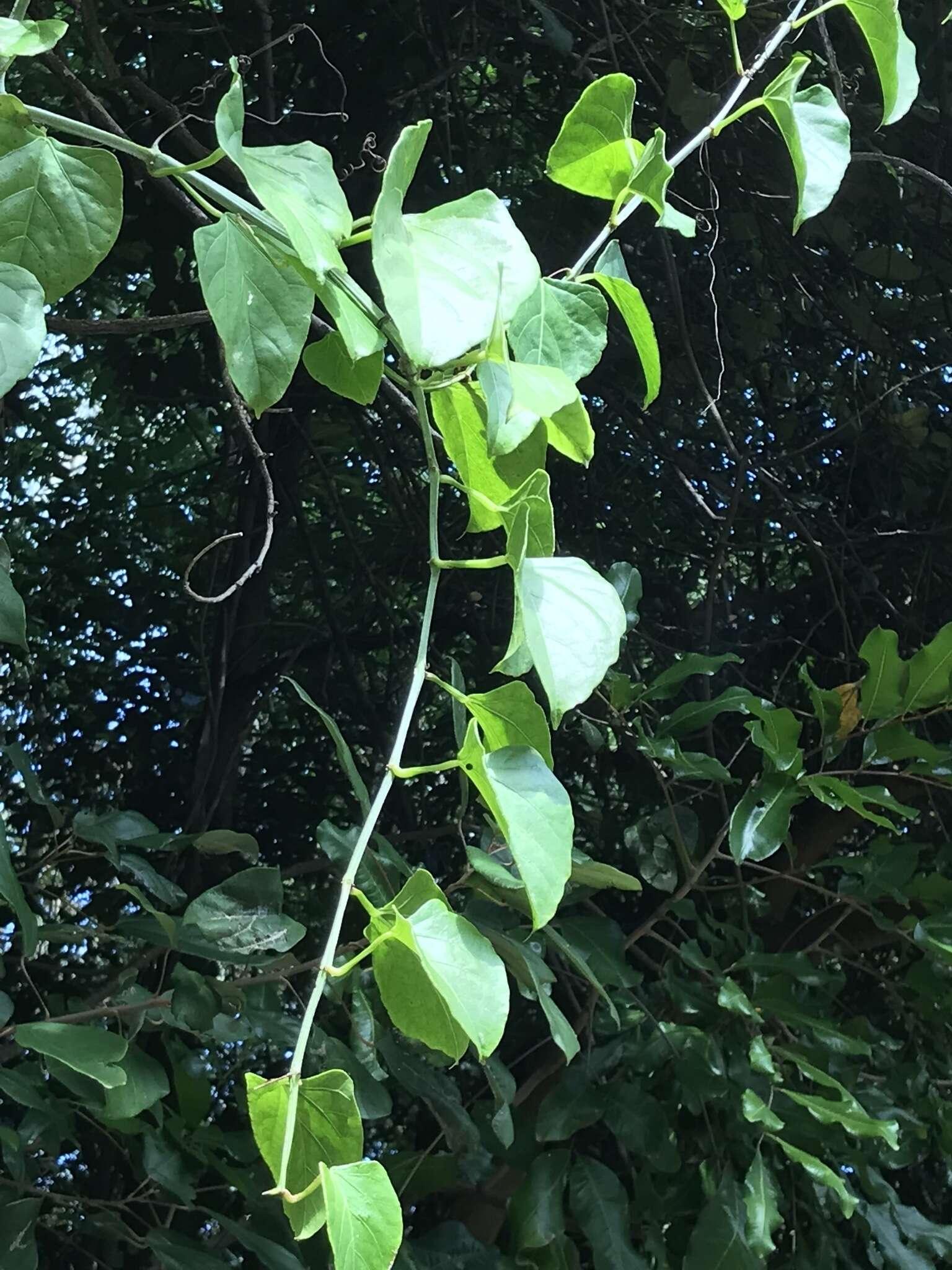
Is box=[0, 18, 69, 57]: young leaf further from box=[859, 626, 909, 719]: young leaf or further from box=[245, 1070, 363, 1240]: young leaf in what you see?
box=[859, 626, 909, 719]: young leaf

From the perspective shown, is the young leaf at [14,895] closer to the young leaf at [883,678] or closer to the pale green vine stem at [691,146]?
the pale green vine stem at [691,146]

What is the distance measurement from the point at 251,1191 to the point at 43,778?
58 centimetres

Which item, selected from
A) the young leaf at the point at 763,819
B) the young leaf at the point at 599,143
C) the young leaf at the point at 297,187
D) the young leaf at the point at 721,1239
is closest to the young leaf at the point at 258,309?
the young leaf at the point at 297,187

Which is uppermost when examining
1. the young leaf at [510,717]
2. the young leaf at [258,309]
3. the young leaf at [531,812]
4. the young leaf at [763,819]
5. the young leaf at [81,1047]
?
the young leaf at [258,309]

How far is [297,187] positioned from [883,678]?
0.57m

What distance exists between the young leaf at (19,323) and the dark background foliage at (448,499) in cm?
62

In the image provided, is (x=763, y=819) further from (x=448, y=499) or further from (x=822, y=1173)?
(x=448, y=499)

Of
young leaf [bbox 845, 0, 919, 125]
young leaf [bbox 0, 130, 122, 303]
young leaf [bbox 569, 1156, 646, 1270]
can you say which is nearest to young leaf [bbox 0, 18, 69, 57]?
young leaf [bbox 0, 130, 122, 303]

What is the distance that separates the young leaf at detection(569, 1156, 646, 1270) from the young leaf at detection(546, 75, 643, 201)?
0.61m

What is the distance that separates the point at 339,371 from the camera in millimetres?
329

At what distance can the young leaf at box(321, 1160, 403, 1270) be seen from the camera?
20cm

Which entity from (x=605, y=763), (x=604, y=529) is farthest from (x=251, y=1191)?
(x=604, y=529)

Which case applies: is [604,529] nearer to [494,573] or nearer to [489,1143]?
[494,573]

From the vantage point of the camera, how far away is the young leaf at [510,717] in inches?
10.9
